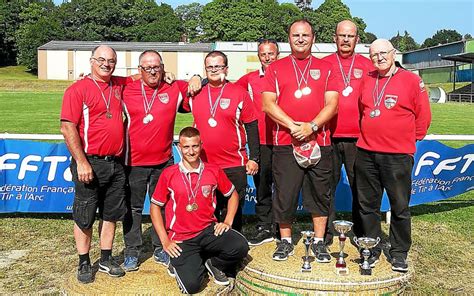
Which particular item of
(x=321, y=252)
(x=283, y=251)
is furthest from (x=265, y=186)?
(x=321, y=252)

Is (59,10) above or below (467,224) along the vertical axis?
above

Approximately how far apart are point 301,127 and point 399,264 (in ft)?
4.73

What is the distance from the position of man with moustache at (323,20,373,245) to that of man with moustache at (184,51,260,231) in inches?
31.9

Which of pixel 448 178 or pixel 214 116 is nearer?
pixel 214 116

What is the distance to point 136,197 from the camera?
500 centimetres

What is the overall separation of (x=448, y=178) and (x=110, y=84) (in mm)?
4931

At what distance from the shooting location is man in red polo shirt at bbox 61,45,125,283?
436 centimetres

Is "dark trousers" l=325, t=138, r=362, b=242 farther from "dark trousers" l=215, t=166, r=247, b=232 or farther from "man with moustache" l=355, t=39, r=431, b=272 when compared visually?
"dark trousers" l=215, t=166, r=247, b=232

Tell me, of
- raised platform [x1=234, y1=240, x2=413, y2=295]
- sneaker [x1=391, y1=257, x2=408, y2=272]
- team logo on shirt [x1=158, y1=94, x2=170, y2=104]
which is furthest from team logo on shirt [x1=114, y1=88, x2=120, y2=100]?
sneaker [x1=391, y1=257, x2=408, y2=272]

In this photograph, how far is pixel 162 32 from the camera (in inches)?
3406

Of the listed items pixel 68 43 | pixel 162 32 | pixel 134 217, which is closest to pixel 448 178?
pixel 134 217

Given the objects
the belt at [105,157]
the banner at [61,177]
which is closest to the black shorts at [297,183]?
the belt at [105,157]

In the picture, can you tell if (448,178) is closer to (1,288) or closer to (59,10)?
(1,288)

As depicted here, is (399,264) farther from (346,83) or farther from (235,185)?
(346,83)
